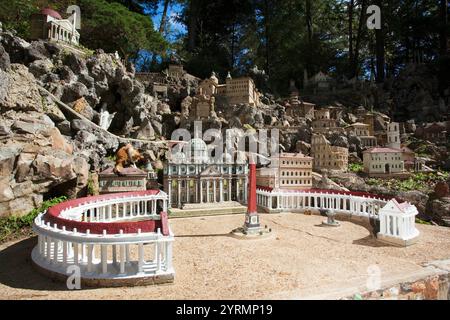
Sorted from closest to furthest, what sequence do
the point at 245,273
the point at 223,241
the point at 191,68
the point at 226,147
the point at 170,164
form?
the point at 245,273 < the point at 223,241 < the point at 170,164 < the point at 226,147 < the point at 191,68

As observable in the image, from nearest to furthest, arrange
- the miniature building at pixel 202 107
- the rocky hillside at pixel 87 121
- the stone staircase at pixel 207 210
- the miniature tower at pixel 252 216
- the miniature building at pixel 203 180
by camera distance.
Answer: the miniature tower at pixel 252 216 → the rocky hillside at pixel 87 121 → the stone staircase at pixel 207 210 → the miniature building at pixel 203 180 → the miniature building at pixel 202 107

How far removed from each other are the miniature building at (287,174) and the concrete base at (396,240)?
15.4 meters

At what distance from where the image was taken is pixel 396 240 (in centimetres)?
1964

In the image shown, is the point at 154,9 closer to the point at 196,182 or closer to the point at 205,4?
the point at 205,4

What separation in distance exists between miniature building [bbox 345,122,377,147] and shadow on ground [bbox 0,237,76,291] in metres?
44.5

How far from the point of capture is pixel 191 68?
63.5m

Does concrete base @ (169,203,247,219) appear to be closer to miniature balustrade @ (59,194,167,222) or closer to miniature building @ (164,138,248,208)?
miniature balustrade @ (59,194,167,222)

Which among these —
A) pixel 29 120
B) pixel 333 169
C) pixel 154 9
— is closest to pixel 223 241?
pixel 29 120

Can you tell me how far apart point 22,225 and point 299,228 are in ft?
68.2

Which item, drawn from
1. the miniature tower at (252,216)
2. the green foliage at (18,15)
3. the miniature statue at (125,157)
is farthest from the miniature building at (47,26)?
the miniature tower at (252,216)

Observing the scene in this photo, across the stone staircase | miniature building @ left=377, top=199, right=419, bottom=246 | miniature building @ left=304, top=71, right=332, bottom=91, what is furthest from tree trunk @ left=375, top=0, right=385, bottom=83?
miniature building @ left=377, top=199, right=419, bottom=246

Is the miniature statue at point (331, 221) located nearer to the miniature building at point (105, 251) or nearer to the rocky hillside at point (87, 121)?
the rocky hillside at point (87, 121)

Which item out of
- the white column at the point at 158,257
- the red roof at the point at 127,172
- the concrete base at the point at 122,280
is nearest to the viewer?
the concrete base at the point at 122,280

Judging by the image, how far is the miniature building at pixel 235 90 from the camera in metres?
52.4
